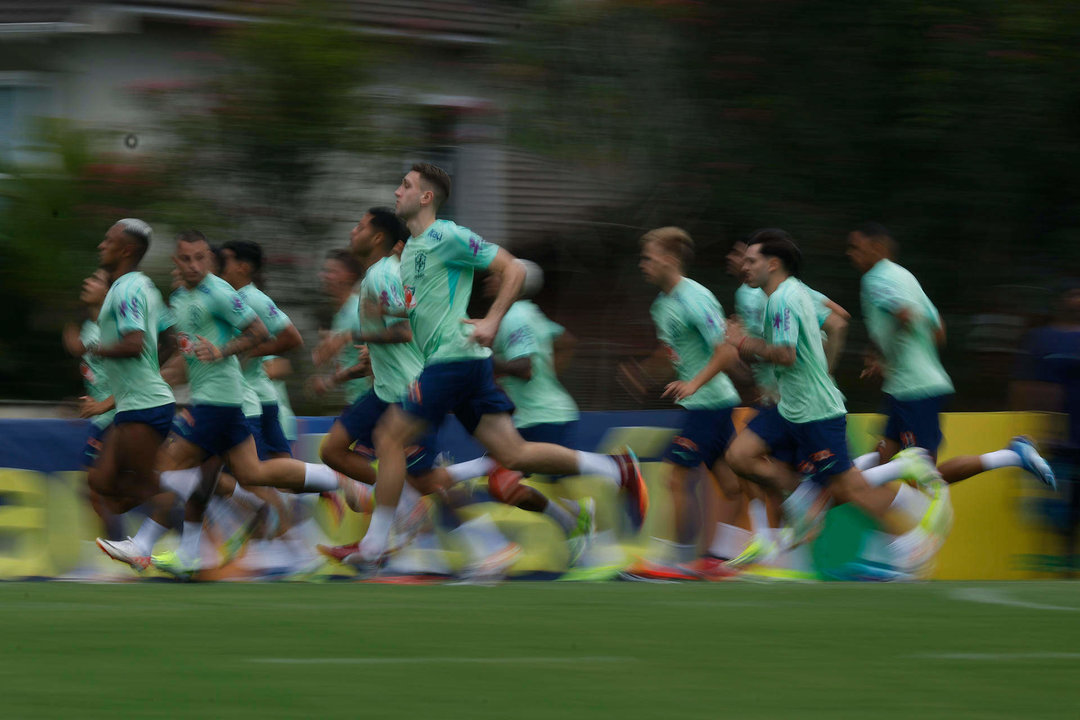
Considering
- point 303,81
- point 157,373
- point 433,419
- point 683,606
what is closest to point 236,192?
point 303,81

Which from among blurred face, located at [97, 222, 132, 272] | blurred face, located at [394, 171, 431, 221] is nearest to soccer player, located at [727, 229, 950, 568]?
blurred face, located at [394, 171, 431, 221]

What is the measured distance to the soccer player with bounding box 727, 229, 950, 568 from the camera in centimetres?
899

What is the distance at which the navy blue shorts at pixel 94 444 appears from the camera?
32.1ft

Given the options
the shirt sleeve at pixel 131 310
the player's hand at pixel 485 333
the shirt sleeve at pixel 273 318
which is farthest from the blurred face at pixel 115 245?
the player's hand at pixel 485 333

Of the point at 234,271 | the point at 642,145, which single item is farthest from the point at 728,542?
the point at 642,145

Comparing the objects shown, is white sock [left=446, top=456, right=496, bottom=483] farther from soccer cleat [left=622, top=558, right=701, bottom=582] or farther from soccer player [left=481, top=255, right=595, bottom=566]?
soccer cleat [left=622, top=558, right=701, bottom=582]

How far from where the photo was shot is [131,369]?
898 cm

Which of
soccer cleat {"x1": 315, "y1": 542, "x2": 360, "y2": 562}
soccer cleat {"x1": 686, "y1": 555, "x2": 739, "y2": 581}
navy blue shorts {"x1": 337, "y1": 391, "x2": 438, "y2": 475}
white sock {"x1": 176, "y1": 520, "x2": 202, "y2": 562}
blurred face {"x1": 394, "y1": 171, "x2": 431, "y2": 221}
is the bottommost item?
soccer cleat {"x1": 686, "y1": 555, "x2": 739, "y2": 581}

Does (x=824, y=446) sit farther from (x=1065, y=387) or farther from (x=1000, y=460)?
(x=1065, y=387)

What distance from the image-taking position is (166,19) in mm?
16359

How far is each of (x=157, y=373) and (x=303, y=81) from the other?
18.1 feet

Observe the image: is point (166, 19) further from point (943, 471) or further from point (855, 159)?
point (943, 471)

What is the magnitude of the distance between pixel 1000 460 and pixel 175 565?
5.06m

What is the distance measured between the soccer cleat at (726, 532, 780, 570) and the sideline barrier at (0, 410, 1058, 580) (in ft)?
3.33
